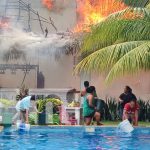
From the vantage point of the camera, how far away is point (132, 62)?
480 inches

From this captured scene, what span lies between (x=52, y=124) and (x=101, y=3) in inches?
237

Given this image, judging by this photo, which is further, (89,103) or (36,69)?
(36,69)

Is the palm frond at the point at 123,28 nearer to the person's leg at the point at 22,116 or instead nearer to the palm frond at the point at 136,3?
the palm frond at the point at 136,3

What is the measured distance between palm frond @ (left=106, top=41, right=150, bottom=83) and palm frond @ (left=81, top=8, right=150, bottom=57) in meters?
0.88

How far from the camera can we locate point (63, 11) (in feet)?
66.4

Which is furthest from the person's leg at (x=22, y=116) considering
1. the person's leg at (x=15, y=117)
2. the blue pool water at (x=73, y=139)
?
the blue pool water at (x=73, y=139)

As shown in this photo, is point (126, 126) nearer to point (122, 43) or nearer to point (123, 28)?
point (122, 43)

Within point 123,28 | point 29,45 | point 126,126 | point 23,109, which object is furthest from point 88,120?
point 29,45

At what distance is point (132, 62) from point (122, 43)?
3.83 ft

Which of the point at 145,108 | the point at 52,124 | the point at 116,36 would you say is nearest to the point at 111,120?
the point at 145,108

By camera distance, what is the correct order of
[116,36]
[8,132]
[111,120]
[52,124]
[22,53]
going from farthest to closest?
[22,53], [111,120], [52,124], [8,132], [116,36]

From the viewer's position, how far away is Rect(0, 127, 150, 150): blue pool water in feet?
39.0

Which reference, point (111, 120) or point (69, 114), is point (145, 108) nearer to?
point (111, 120)

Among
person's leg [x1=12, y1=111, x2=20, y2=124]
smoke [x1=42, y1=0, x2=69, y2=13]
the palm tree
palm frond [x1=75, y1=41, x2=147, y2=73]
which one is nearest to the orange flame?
smoke [x1=42, y1=0, x2=69, y2=13]
